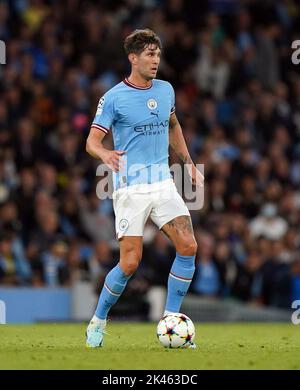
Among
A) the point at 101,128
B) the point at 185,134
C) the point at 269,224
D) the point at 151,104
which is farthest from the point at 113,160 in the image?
the point at 185,134

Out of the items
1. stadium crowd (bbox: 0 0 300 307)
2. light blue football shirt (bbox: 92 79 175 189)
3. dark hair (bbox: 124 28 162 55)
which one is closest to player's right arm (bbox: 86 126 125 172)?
light blue football shirt (bbox: 92 79 175 189)

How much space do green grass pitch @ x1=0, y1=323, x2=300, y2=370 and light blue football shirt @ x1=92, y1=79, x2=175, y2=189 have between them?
1538mm

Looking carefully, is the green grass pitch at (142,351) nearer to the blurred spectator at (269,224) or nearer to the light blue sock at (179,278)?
the light blue sock at (179,278)

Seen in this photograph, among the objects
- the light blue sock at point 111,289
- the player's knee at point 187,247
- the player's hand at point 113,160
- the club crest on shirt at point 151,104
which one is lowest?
the light blue sock at point 111,289

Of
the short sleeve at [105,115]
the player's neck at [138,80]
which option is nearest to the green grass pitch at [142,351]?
the short sleeve at [105,115]

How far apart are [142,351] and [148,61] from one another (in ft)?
8.32

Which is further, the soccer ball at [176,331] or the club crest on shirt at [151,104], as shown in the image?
the club crest on shirt at [151,104]

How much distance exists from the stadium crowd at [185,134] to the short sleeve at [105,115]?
22.4 feet

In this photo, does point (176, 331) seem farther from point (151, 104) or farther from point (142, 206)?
point (151, 104)

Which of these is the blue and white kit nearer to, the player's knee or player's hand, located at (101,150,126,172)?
the player's knee

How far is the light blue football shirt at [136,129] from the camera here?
10.2 meters

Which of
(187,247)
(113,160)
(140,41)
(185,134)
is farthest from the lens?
(185,134)

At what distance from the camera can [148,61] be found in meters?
10.2
